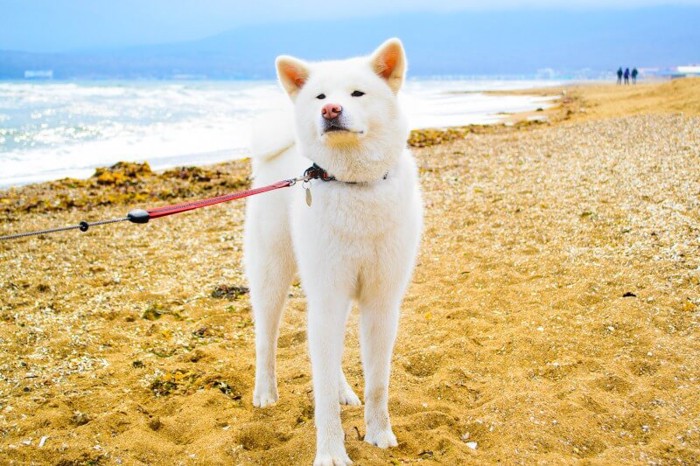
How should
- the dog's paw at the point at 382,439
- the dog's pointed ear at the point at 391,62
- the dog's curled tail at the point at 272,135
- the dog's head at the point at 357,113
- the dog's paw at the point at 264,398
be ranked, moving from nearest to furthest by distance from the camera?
the dog's head at the point at 357,113
the dog's pointed ear at the point at 391,62
the dog's paw at the point at 382,439
the dog's curled tail at the point at 272,135
the dog's paw at the point at 264,398

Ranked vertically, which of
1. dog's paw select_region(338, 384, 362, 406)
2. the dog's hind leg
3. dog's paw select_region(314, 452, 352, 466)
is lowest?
dog's paw select_region(338, 384, 362, 406)

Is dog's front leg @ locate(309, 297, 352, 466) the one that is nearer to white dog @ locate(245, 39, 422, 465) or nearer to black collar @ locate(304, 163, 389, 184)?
white dog @ locate(245, 39, 422, 465)

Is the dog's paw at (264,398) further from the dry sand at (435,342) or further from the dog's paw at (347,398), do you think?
the dog's paw at (347,398)

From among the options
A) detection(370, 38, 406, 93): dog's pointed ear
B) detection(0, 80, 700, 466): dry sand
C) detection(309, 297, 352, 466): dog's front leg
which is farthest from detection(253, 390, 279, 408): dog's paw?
detection(370, 38, 406, 93): dog's pointed ear

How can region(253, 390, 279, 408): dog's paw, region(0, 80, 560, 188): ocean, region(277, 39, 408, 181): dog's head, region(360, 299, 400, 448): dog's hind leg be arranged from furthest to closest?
region(0, 80, 560, 188): ocean → region(253, 390, 279, 408): dog's paw → region(360, 299, 400, 448): dog's hind leg → region(277, 39, 408, 181): dog's head

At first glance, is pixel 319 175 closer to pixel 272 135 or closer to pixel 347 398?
→ pixel 272 135

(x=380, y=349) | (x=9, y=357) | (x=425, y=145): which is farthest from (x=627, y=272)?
(x=425, y=145)

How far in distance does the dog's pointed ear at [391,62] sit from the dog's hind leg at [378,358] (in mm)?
1111

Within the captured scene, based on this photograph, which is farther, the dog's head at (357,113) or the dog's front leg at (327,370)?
the dog's front leg at (327,370)

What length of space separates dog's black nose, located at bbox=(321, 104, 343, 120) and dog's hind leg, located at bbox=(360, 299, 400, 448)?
0.98 metres

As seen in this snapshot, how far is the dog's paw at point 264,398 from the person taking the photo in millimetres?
3582

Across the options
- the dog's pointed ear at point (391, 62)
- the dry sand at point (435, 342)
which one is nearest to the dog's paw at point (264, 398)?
the dry sand at point (435, 342)

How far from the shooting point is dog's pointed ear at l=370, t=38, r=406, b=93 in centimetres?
275

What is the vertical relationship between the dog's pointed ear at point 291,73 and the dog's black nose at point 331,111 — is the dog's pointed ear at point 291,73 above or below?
above
